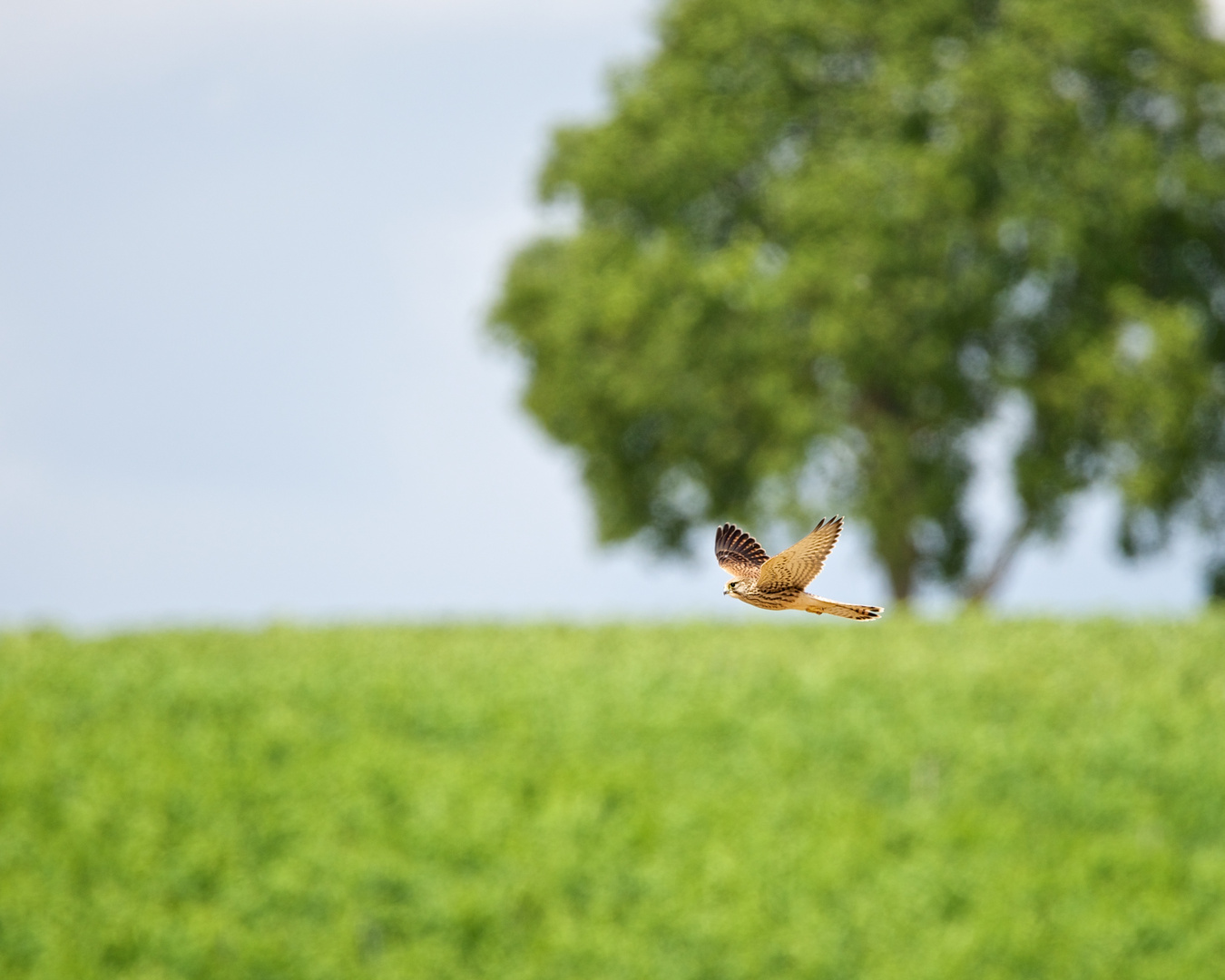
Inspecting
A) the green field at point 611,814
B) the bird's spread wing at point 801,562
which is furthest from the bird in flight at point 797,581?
the green field at point 611,814

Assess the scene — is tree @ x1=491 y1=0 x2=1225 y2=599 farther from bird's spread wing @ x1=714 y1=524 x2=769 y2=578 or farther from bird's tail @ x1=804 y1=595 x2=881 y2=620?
bird's tail @ x1=804 y1=595 x2=881 y2=620

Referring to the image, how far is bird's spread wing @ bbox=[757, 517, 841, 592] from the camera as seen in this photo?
88 centimetres

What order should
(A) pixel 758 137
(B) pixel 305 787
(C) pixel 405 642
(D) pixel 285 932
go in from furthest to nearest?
(A) pixel 758 137 < (C) pixel 405 642 < (B) pixel 305 787 < (D) pixel 285 932

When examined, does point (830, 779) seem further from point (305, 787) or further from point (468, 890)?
point (305, 787)

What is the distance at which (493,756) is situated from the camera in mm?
9039

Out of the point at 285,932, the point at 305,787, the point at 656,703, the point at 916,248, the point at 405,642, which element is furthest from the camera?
the point at 916,248

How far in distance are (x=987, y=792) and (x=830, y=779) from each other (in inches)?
40.1

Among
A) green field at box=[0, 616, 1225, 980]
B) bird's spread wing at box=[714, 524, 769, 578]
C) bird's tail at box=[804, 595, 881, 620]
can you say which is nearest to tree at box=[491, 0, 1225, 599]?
green field at box=[0, 616, 1225, 980]

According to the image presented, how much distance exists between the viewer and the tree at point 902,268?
52.0ft

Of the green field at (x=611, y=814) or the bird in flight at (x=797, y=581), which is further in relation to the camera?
the green field at (x=611, y=814)

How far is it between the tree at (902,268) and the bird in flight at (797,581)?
48.0 feet

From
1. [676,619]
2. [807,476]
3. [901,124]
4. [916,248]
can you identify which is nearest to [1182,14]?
[901,124]

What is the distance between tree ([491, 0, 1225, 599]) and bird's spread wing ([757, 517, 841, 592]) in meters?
14.7

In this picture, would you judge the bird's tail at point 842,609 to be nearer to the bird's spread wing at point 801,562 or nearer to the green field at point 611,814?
the bird's spread wing at point 801,562
